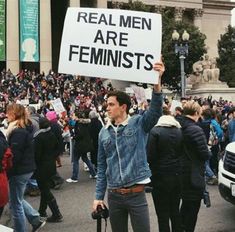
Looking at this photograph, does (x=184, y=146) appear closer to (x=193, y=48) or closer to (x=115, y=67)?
(x=115, y=67)

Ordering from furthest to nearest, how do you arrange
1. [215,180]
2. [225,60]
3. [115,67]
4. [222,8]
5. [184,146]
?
1. [222,8]
2. [225,60]
3. [215,180]
4. [184,146]
5. [115,67]

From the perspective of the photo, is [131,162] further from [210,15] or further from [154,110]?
[210,15]

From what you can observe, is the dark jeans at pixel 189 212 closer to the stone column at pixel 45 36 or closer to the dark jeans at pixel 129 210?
the dark jeans at pixel 129 210

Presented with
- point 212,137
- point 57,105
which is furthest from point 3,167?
point 57,105

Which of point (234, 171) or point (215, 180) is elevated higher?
point (234, 171)

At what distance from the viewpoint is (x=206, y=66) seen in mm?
38438

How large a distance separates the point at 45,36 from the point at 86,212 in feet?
136

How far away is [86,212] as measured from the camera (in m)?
8.27

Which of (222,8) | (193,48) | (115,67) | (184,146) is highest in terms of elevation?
(222,8)

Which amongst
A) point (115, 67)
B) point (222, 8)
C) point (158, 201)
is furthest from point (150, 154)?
point (222, 8)

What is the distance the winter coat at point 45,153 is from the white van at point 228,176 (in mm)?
2479

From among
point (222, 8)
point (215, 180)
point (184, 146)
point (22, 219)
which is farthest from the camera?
point (222, 8)

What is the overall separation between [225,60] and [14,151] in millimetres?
66853

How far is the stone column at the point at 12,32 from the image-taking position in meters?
46.5
